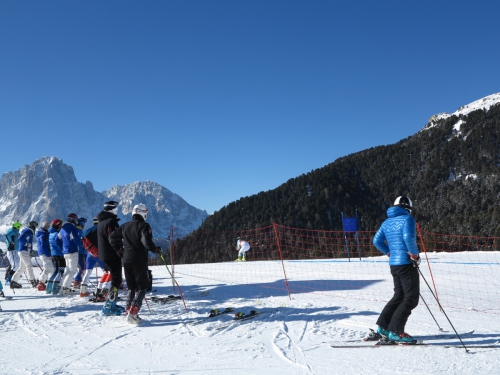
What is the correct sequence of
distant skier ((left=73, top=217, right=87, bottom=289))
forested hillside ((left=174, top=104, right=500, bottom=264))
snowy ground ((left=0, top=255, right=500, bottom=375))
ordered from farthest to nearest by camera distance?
forested hillside ((left=174, top=104, right=500, bottom=264)) → distant skier ((left=73, top=217, right=87, bottom=289)) → snowy ground ((left=0, top=255, right=500, bottom=375))

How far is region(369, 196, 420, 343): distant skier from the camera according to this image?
458 centimetres

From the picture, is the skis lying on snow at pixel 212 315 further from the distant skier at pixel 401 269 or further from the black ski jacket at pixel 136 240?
the distant skier at pixel 401 269

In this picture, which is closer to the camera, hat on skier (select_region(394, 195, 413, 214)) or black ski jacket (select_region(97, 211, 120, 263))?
hat on skier (select_region(394, 195, 413, 214))

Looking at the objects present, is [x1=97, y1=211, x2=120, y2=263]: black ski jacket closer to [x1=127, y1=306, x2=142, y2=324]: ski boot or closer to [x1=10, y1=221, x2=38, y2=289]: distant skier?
[x1=127, y1=306, x2=142, y2=324]: ski boot

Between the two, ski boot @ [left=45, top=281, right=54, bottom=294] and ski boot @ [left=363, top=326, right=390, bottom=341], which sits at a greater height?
ski boot @ [left=45, top=281, right=54, bottom=294]

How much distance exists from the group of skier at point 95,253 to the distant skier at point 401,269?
11.0ft

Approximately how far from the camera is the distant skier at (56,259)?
9.01 metres

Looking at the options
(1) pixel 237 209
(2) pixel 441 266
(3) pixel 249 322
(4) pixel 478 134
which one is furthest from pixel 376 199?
(3) pixel 249 322

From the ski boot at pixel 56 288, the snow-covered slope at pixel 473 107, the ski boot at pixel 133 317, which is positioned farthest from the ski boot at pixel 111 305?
the snow-covered slope at pixel 473 107

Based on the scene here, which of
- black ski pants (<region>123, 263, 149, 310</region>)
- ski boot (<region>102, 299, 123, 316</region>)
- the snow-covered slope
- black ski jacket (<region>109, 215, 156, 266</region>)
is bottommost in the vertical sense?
ski boot (<region>102, 299, 123, 316</region>)

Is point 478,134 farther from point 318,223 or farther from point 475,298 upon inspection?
point 475,298

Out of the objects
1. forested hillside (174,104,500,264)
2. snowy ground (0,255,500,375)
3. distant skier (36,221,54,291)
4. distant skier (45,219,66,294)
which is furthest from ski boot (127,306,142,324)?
forested hillside (174,104,500,264)

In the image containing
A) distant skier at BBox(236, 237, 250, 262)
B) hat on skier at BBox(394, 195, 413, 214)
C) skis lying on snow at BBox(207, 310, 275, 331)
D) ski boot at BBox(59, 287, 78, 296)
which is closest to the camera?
hat on skier at BBox(394, 195, 413, 214)

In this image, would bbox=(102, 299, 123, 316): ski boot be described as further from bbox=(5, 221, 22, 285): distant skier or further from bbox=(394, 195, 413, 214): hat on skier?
bbox=(5, 221, 22, 285): distant skier
